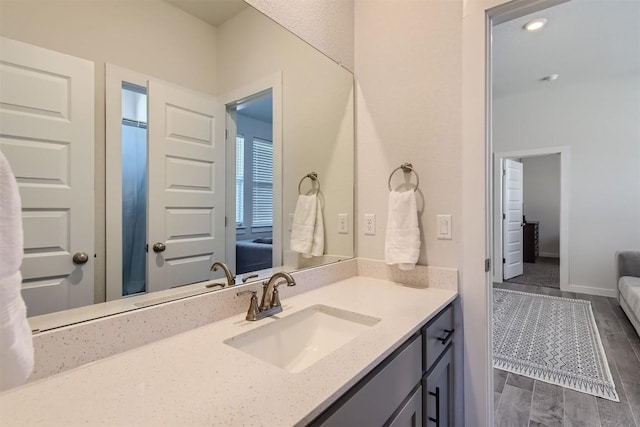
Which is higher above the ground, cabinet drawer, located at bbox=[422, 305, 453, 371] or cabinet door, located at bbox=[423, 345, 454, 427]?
cabinet drawer, located at bbox=[422, 305, 453, 371]

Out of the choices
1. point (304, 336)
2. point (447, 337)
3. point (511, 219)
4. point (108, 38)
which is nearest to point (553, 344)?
point (447, 337)

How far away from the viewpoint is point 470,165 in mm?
1333

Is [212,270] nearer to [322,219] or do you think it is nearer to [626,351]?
[322,219]

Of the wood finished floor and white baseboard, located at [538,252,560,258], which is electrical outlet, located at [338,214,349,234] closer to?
the wood finished floor

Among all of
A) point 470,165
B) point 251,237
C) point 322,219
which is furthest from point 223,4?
point 470,165

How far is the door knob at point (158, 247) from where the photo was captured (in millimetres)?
953

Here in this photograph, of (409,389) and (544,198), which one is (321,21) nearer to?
(409,389)

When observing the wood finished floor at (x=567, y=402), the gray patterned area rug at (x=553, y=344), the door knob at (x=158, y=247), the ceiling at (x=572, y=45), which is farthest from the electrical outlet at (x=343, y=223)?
the ceiling at (x=572, y=45)

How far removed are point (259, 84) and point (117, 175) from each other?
71 cm

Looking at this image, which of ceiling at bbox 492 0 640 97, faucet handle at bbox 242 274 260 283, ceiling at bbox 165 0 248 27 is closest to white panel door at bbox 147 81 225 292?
faucet handle at bbox 242 274 260 283

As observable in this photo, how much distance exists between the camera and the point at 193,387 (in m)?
0.64

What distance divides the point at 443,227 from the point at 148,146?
124 cm

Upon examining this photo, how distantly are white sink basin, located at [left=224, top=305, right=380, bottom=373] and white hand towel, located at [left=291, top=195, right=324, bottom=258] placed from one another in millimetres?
377

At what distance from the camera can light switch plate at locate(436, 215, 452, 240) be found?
4.61 ft
